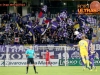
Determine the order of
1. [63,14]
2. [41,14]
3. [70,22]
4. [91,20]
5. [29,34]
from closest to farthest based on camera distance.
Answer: [29,34] → [70,22] → [91,20] → [63,14] → [41,14]

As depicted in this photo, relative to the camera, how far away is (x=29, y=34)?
40312 millimetres

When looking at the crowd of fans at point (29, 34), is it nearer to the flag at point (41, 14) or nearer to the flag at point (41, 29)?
the flag at point (41, 29)

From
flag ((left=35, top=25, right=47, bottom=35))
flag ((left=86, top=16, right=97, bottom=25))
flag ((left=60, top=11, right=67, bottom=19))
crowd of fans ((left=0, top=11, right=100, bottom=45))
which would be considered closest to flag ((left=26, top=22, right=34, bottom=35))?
crowd of fans ((left=0, top=11, right=100, bottom=45))

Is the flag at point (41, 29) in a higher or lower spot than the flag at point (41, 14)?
lower

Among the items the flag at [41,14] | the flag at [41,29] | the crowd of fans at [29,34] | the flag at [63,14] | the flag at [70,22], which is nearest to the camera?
the crowd of fans at [29,34]

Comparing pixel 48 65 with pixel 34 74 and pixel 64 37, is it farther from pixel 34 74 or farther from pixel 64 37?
pixel 34 74

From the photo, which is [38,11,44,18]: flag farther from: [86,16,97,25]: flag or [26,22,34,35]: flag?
[86,16,97,25]: flag

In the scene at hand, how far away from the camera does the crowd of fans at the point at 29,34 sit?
39.6m

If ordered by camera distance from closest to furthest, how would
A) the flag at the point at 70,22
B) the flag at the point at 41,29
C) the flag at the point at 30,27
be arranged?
1. the flag at the point at 30,27
2. the flag at the point at 41,29
3. the flag at the point at 70,22

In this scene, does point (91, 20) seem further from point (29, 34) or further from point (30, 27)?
point (29, 34)

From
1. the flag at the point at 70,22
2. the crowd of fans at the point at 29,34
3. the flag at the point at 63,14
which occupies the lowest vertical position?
the crowd of fans at the point at 29,34

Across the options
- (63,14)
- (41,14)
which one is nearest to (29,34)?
(41,14)

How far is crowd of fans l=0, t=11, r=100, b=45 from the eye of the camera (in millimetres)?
39562

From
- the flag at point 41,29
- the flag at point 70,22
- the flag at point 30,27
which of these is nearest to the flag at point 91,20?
the flag at point 70,22
